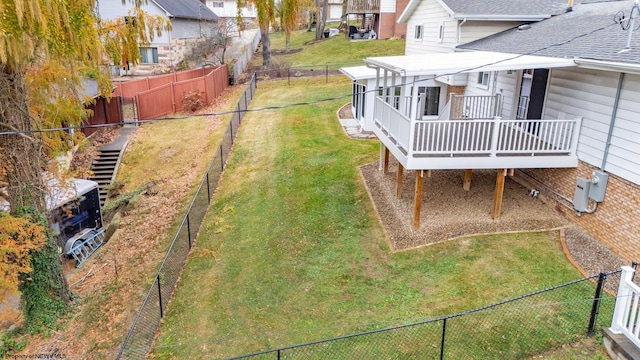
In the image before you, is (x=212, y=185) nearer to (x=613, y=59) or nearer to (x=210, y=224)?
(x=210, y=224)

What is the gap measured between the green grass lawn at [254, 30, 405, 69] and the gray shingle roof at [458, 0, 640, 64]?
1936 cm

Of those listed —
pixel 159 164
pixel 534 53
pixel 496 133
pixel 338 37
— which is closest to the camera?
pixel 496 133

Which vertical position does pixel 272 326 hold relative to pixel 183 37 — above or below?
below

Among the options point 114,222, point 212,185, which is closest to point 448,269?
point 212,185

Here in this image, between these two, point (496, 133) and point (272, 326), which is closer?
point (272, 326)

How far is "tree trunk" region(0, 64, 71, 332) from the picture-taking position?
9.40 metres

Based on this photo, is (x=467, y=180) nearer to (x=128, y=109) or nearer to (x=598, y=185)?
(x=598, y=185)

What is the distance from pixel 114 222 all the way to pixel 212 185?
12.4 feet

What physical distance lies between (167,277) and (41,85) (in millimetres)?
5997

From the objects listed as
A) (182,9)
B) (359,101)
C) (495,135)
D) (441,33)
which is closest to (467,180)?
(495,135)

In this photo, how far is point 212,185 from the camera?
1590cm

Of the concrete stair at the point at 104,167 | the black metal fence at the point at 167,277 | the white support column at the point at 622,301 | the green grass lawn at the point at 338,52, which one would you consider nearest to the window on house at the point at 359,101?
the black metal fence at the point at 167,277

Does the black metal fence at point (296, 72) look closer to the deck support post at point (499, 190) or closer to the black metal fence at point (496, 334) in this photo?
the deck support post at point (499, 190)

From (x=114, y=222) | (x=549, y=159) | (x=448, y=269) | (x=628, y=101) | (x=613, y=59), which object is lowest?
(x=114, y=222)
